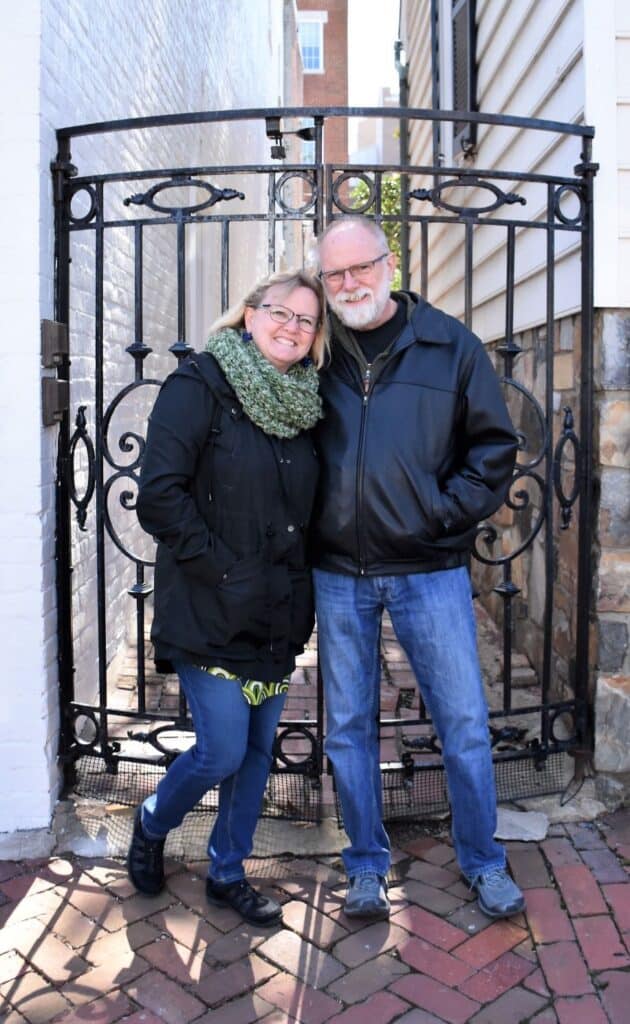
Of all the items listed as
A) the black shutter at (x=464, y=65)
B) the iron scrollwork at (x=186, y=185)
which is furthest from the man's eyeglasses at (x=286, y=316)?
the black shutter at (x=464, y=65)

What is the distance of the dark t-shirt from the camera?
9.26 ft

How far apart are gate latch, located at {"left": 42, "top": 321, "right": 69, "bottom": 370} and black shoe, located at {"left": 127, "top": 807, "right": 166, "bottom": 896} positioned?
1.41 m

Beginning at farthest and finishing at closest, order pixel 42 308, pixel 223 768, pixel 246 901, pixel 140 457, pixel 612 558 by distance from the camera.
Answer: pixel 612 558, pixel 42 308, pixel 140 457, pixel 246 901, pixel 223 768

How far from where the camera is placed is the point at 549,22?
4.06m

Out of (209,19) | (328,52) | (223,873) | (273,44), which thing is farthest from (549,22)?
(328,52)

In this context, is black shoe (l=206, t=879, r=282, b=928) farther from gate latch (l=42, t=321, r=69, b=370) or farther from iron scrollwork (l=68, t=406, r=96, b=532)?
gate latch (l=42, t=321, r=69, b=370)

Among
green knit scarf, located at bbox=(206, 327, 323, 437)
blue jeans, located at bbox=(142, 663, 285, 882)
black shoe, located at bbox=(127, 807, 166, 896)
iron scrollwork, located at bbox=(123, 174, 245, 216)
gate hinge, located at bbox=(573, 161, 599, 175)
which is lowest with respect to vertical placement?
black shoe, located at bbox=(127, 807, 166, 896)

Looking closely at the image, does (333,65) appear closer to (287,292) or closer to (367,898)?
(287,292)

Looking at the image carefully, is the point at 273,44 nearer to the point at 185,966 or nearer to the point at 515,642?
the point at 515,642

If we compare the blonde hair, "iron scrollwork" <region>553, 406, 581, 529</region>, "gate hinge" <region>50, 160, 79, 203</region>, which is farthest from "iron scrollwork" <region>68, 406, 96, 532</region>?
"iron scrollwork" <region>553, 406, 581, 529</region>

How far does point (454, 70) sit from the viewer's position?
6.38 meters

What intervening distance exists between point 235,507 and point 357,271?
710 mm

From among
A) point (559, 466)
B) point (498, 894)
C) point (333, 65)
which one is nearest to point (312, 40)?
point (333, 65)

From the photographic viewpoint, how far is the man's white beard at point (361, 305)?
274 centimetres
